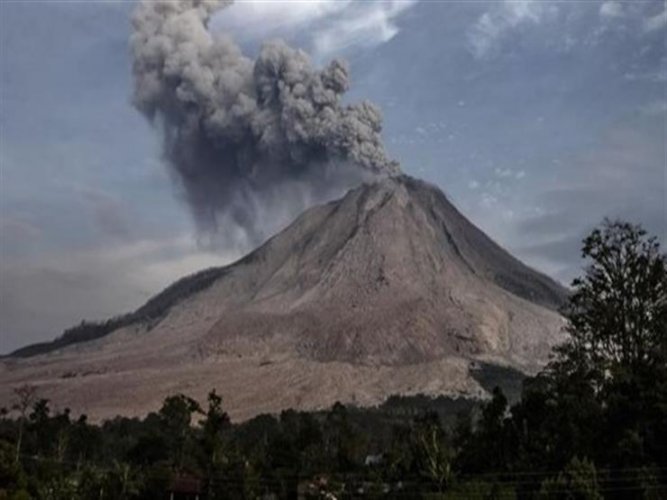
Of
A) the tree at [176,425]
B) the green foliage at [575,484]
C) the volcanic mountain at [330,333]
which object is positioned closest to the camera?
the green foliage at [575,484]

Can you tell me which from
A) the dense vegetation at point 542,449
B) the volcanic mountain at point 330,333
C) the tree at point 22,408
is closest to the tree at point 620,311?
the dense vegetation at point 542,449

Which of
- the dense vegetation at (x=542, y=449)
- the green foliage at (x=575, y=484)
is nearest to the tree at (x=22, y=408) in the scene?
the dense vegetation at (x=542, y=449)

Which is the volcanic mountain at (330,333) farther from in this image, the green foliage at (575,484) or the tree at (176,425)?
the green foliage at (575,484)

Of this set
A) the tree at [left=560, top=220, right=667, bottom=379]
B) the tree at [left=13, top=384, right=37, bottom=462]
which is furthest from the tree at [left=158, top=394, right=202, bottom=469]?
the tree at [left=560, top=220, right=667, bottom=379]

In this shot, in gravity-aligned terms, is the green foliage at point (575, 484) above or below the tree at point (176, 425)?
below

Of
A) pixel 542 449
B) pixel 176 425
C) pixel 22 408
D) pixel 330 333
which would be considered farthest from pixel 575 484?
pixel 330 333

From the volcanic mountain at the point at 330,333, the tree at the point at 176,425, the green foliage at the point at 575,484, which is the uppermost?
the volcanic mountain at the point at 330,333

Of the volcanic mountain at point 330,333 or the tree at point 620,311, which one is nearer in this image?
the tree at point 620,311

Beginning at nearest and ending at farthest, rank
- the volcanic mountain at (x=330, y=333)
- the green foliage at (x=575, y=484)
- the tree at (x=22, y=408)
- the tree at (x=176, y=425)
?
the green foliage at (x=575, y=484) < the tree at (x=22, y=408) < the tree at (x=176, y=425) < the volcanic mountain at (x=330, y=333)

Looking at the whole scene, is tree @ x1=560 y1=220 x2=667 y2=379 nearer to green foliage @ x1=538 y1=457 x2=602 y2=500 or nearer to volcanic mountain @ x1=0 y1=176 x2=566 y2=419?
green foliage @ x1=538 y1=457 x2=602 y2=500
